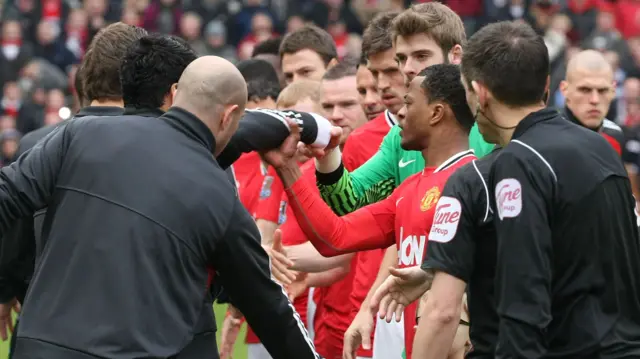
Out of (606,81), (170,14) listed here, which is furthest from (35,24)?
(606,81)

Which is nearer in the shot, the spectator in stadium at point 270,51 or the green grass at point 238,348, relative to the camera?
Answer: the spectator in stadium at point 270,51

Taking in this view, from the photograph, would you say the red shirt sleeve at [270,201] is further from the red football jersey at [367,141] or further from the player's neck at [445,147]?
the player's neck at [445,147]

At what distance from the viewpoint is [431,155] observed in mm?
5496

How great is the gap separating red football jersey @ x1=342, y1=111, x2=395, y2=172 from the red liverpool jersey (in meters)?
1.18

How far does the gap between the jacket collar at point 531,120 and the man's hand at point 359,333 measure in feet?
5.16

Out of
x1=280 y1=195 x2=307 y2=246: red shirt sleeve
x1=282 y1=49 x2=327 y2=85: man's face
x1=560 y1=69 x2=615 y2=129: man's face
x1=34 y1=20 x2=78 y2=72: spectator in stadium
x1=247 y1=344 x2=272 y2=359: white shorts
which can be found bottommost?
x1=34 y1=20 x2=78 y2=72: spectator in stadium

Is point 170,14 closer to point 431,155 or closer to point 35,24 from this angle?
point 35,24

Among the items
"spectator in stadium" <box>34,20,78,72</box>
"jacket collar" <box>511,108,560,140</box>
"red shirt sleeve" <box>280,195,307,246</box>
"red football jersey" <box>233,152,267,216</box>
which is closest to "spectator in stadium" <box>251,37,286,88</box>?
"red football jersey" <box>233,152,267,216</box>

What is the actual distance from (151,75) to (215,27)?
57.1ft

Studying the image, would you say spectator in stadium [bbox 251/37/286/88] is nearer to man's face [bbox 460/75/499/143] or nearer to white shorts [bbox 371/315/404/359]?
white shorts [bbox 371/315/404/359]

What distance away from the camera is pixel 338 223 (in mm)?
5512

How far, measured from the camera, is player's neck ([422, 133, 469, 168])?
5438mm

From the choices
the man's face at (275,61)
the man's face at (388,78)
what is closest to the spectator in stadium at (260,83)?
the man's face at (275,61)

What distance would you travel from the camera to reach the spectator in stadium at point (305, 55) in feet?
30.2
